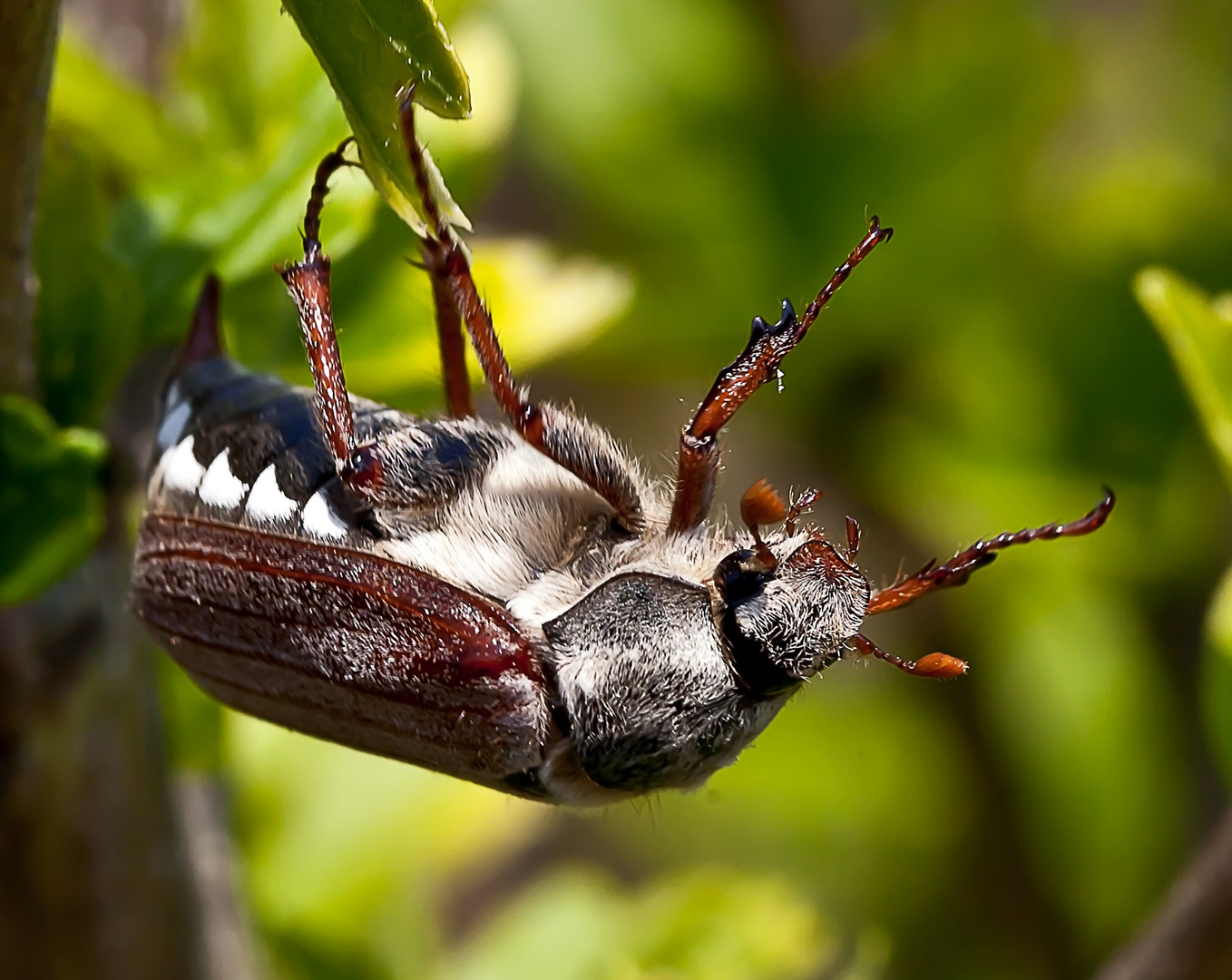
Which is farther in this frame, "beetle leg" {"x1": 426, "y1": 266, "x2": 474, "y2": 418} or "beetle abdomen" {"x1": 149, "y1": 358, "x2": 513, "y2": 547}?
"beetle leg" {"x1": 426, "y1": 266, "x2": 474, "y2": 418}

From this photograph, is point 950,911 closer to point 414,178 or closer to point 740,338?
point 740,338

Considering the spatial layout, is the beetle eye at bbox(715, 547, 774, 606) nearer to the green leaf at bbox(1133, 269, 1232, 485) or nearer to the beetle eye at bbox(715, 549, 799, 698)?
the beetle eye at bbox(715, 549, 799, 698)

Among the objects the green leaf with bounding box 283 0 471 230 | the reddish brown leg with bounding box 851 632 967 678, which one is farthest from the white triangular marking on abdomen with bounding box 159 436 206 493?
the reddish brown leg with bounding box 851 632 967 678

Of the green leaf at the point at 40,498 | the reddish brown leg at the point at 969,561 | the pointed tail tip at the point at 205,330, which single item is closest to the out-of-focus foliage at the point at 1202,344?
the reddish brown leg at the point at 969,561

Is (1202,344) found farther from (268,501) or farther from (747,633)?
(268,501)

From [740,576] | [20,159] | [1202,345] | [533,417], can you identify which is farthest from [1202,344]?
[20,159]

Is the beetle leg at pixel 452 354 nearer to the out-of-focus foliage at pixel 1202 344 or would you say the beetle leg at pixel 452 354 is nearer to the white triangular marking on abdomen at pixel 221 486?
the white triangular marking on abdomen at pixel 221 486
